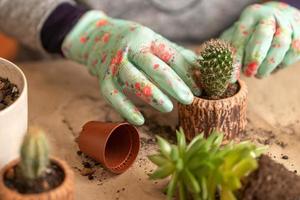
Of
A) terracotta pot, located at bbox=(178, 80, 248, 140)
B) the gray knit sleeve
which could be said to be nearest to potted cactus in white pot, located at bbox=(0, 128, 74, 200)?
terracotta pot, located at bbox=(178, 80, 248, 140)

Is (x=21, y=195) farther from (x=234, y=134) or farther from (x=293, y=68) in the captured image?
(x=293, y=68)

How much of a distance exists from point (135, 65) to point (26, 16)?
0.73 ft

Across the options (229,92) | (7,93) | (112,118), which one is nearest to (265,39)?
(229,92)

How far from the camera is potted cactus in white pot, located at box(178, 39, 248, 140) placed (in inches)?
30.7

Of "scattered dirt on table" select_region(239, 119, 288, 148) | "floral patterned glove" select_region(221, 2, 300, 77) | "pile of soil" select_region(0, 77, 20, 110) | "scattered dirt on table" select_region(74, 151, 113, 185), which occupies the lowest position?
"scattered dirt on table" select_region(74, 151, 113, 185)

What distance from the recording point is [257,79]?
39.0 inches

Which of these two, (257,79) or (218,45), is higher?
(218,45)

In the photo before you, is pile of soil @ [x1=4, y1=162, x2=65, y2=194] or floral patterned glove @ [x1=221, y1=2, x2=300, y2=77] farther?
floral patterned glove @ [x1=221, y1=2, x2=300, y2=77]

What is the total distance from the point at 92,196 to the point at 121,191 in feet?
0.11

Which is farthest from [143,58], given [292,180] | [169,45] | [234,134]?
[292,180]

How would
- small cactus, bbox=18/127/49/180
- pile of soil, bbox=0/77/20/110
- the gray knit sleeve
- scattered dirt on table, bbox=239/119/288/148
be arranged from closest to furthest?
small cactus, bbox=18/127/49/180
pile of soil, bbox=0/77/20/110
scattered dirt on table, bbox=239/119/288/148
the gray knit sleeve

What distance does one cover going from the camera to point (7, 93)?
752 millimetres

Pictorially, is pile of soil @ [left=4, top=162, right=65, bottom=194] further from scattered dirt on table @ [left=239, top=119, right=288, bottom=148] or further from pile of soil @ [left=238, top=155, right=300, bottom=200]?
scattered dirt on table @ [left=239, top=119, right=288, bottom=148]

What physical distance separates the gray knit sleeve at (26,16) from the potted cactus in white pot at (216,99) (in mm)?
268
